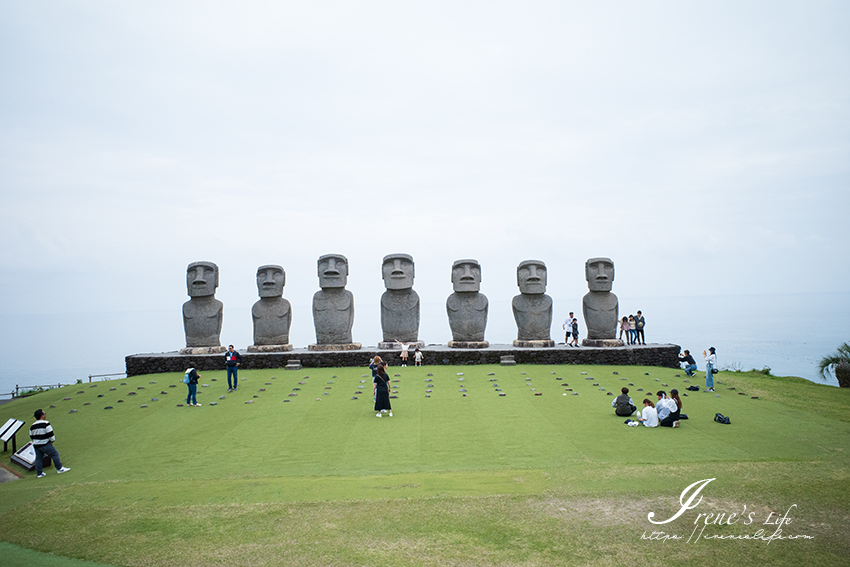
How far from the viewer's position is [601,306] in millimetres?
20125

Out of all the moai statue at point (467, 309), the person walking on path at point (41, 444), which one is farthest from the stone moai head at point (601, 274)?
the person walking on path at point (41, 444)

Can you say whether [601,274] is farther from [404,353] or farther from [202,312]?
[202,312]

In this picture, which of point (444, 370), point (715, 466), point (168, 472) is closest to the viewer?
point (715, 466)

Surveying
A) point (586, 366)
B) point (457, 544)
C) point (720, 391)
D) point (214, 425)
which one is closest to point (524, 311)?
point (586, 366)

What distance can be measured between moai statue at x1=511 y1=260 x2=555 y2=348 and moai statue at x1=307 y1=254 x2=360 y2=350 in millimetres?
5727

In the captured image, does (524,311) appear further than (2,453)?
Yes

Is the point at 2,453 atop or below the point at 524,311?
below

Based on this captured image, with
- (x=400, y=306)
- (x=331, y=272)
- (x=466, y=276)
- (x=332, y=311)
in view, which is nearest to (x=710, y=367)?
(x=466, y=276)

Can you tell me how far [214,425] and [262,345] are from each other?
26.5 feet

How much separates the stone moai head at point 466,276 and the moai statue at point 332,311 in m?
3.73

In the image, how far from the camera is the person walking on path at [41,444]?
9.33 meters

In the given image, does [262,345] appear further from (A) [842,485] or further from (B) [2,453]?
(A) [842,485]

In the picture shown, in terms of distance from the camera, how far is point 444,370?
58.7ft

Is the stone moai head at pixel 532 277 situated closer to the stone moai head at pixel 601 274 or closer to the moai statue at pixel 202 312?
the stone moai head at pixel 601 274
